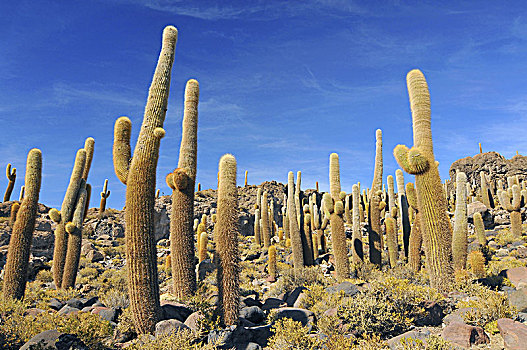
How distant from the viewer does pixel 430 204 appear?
1080 cm

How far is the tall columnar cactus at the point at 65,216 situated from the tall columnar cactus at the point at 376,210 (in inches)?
511

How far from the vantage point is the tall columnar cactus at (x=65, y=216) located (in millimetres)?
15887

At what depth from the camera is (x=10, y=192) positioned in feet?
125

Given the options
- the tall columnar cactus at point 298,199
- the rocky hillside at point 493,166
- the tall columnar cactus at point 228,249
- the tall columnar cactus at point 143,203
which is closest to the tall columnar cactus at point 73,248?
the tall columnar cactus at point 143,203

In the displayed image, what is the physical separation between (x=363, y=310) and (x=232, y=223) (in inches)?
143

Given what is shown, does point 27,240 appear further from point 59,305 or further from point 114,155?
point 114,155

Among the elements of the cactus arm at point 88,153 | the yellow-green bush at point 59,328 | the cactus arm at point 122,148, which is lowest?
the yellow-green bush at point 59,328

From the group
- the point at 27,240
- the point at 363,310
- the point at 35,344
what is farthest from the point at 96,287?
the point at 363,310

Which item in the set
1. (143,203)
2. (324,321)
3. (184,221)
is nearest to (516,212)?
(324,321)

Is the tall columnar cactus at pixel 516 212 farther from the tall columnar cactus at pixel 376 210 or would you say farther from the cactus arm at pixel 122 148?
the cactus arm at pixel 122 148

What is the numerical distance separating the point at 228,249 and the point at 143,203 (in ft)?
7.52

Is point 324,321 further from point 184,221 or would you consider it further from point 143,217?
point 184,221

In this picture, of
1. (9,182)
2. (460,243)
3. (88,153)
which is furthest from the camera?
(9,182)

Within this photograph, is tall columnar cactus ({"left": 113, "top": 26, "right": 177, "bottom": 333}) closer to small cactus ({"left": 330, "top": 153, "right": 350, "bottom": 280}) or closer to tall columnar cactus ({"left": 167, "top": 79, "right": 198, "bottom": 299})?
tall columnar cactus ({"left": 167, "top": 79, "right": 198, "bottom": 299})
